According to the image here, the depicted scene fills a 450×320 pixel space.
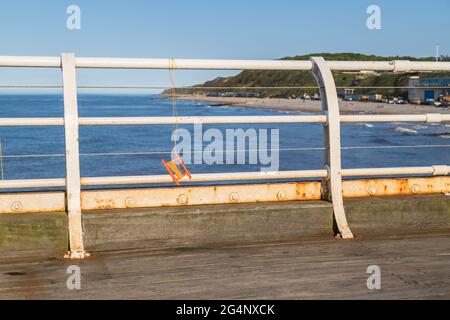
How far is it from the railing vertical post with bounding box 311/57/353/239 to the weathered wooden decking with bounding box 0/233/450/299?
0.32 metres

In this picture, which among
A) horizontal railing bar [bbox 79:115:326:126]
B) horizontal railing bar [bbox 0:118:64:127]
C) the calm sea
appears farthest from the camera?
the calm sea

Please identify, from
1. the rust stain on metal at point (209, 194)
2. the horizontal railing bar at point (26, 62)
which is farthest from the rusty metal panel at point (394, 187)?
the horizontal railing bar at point (26, 62)

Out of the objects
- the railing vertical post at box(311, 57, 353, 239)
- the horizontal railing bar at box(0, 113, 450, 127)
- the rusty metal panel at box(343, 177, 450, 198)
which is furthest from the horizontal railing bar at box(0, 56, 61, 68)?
the rusty metal panel at box(343, 177, 450, 198)

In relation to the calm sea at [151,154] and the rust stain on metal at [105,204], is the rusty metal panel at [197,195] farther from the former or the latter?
the calm sea at [151,154]

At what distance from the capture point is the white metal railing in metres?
5.33

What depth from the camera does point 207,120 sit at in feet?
18.2

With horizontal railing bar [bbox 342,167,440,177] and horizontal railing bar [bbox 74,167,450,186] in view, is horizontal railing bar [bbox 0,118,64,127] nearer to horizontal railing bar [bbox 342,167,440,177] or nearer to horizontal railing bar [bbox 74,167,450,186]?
horizontal railing bar [bbox 74,167,450,186]

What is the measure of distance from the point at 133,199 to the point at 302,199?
66.7 inches

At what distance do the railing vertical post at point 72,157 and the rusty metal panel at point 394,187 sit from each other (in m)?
2.69

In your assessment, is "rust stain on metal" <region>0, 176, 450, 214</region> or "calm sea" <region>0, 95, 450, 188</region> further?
"calm sea" <region>0, 95, 450, 188</region>

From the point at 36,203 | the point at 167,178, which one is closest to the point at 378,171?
the point at 167,178

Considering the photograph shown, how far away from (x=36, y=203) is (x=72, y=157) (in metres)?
0.60

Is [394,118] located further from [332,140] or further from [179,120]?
[179,120]

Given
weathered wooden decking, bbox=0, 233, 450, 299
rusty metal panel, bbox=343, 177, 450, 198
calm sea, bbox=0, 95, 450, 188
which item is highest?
rusty metal panel, bbox=343, 177, 450, 198
